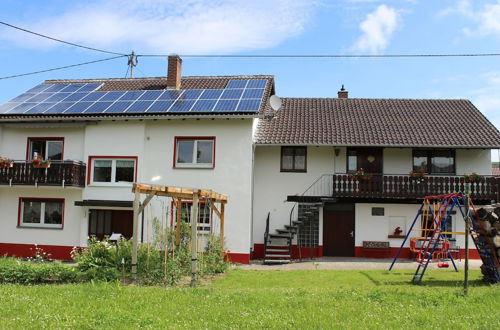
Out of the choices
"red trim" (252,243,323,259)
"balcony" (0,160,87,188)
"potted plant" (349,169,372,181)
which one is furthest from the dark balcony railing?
"balcony" (0,160,87,188)

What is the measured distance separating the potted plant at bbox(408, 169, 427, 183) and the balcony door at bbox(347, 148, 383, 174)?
1543 millimetres

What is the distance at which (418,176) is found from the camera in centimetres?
1964

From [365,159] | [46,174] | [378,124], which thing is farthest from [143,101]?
[378,124]

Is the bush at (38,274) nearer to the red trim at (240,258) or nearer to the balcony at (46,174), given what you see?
the balcony at (46,174)

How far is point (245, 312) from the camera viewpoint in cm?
848

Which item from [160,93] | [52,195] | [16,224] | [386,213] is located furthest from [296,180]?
[16,224]

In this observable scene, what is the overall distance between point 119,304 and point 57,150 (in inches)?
544

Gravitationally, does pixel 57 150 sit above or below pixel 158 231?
above

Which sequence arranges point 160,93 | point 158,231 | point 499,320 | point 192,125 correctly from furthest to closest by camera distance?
point 160,93 → point 192,125 → point 158,231 → point 499,320

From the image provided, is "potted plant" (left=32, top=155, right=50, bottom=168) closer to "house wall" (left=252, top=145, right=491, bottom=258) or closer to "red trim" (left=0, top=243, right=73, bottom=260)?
"red trim" (left=0, top=243, right=73, bottom=260)

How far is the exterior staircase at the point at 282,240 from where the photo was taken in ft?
60.8

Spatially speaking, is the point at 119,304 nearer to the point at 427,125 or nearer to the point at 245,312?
the point at 245,312

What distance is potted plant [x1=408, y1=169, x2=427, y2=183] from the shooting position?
19.6m

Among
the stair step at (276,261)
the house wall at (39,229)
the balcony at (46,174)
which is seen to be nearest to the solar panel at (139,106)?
the balcony at (46,174)
